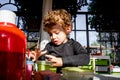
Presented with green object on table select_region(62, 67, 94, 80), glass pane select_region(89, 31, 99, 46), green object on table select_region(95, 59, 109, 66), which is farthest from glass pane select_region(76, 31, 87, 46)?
green object on table select_region(62, 67, 94, 80)

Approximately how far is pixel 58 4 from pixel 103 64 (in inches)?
78.8

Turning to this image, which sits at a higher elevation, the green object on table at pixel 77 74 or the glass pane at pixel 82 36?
the glass pane at pixel 82 36

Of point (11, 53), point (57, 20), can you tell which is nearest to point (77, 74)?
point (11, 53)

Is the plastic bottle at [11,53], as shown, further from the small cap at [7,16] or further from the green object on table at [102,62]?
the green object on table at [102,62]

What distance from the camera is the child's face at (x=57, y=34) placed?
2.42 feet

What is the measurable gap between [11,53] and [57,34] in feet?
1.47

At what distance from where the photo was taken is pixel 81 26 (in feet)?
21.2

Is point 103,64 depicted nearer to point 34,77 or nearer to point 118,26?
point 118,26

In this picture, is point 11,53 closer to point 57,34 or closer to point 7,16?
point 7,16

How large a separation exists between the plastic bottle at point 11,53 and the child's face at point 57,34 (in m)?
0.40

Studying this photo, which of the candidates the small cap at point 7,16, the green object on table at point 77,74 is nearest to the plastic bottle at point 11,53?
the small cap at point 7,16

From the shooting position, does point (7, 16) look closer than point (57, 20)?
Yes

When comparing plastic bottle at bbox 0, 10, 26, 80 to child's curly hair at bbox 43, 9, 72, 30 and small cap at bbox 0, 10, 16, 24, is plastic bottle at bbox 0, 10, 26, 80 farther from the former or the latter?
child's curly hair at bbox 43, 9, 72, 30

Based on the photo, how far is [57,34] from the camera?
30.0 inches
